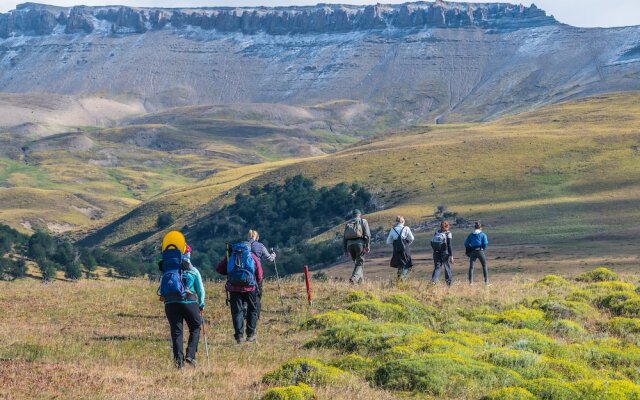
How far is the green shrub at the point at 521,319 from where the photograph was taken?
20688 mm

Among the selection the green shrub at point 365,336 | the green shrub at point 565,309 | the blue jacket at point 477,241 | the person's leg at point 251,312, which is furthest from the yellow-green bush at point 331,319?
the blue jacket at point 477,241

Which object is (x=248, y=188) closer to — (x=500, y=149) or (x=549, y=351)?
(x=500, y=149)

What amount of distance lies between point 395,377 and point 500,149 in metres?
118

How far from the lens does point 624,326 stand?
21141 millimetres

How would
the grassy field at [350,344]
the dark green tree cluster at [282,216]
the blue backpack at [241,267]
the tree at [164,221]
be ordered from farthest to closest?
1. the tree at [164,221]
2. the dark green tree cluster at [282,216]
3. the blue backpack at [241,267]
4. the grassy field at [350,344]

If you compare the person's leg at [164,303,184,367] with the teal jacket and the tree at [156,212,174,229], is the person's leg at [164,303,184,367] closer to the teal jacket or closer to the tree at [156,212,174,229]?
the teal jacket

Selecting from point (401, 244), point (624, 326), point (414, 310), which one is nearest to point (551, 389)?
point (624, 326)

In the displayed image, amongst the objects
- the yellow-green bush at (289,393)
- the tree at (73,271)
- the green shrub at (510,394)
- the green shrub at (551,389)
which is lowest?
the tree at (73,271)

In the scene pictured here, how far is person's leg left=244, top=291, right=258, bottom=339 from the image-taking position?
768 inches

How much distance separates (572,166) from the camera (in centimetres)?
11450

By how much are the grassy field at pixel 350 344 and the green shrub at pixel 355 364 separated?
32mm

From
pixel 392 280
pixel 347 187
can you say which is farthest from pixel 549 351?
pixel 347 187

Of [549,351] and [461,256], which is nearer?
[549,351]

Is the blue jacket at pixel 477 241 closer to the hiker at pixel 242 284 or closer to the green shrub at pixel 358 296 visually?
the green shrub at pixel 358 296
